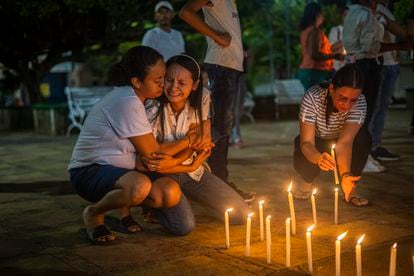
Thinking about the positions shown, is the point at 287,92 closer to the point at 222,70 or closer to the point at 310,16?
the point at 310,16

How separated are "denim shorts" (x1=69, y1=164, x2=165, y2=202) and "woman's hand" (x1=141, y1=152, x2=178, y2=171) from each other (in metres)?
0.11

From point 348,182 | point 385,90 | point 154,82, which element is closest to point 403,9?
point 385,90

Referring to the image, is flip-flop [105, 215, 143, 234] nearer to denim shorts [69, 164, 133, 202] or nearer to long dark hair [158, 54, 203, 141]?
denim shorts [69, 164, 133, 202]

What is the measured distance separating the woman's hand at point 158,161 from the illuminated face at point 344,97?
134 cm

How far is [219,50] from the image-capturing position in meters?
5.30

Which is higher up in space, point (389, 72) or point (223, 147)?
point (389, 72)

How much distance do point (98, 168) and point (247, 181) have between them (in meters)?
2.36

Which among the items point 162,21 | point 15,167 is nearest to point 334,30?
point 162,21

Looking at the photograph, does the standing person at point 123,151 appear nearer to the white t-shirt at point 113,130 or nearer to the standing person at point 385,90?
the white t-shirt at point 113,130

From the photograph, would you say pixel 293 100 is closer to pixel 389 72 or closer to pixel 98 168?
pixel 389 72

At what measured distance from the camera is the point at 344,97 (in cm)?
444

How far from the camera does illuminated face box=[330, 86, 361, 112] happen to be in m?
4.39

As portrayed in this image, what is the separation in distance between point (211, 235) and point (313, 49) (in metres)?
3.99

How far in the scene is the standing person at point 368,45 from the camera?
20.1 ft
